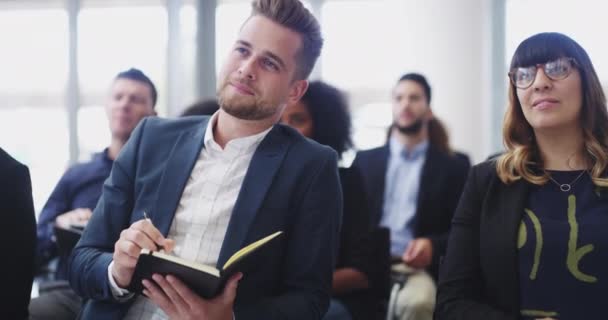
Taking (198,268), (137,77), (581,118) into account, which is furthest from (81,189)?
(581,118)

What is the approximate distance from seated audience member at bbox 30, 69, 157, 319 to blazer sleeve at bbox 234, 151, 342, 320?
46.2 inches

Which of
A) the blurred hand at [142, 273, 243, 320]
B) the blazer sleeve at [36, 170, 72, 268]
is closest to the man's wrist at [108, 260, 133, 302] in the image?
the blurred hand at [142, 273, 243, 320]

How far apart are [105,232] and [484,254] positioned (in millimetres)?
1078

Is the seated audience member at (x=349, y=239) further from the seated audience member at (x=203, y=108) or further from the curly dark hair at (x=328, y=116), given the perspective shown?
the seated audience member at (x=203, y=108)

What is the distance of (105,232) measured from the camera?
1.57 metres

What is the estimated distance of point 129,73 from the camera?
309 cm

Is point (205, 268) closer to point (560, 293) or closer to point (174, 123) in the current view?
point (174, 123)

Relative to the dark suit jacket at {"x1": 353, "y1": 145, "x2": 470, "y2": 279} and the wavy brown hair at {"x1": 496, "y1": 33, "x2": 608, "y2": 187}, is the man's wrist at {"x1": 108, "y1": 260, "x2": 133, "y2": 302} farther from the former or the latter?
the dark suit jacket at {"x1": 353, "y1": 145, "x2": 470, "y2": 279}

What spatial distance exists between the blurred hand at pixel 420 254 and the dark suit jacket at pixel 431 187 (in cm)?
26

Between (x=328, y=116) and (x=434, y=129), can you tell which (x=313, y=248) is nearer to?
(x=328, y=116)

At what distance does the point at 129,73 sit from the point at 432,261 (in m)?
1.90

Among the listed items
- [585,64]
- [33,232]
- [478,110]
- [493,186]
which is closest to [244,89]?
[33,232]

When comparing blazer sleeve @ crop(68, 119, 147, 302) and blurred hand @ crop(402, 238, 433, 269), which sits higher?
blazer sleeve @ crop(68, 119, 147, 302)

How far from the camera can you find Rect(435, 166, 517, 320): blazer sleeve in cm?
166
